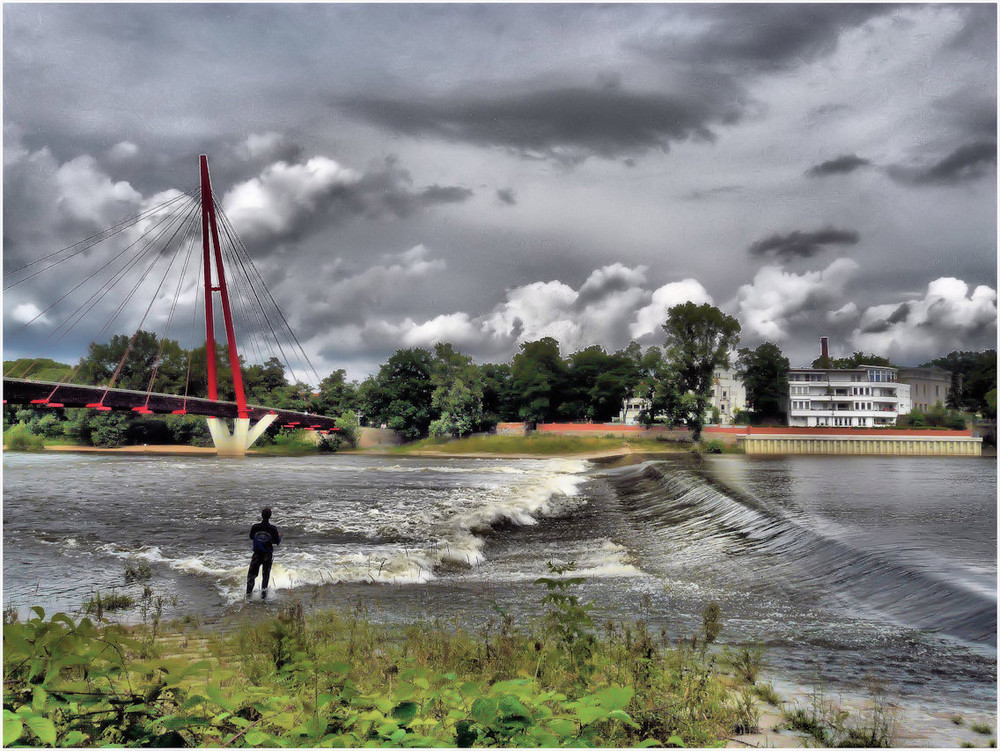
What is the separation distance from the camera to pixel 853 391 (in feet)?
38.8

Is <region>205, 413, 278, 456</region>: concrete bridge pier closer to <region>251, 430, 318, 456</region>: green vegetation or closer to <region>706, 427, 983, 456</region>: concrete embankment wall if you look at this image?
<region>251, 430, 318, 456</region>: green vegetation

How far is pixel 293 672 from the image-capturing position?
387 cm

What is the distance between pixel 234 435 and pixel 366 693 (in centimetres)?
1321

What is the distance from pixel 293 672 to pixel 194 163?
718 cm

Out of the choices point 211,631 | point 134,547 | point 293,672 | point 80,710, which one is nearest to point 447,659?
point 293,672

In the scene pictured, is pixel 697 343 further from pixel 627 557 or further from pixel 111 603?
pixel 111 603

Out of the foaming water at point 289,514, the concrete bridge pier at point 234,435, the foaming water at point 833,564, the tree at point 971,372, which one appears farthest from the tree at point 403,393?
the tree at point 971,372

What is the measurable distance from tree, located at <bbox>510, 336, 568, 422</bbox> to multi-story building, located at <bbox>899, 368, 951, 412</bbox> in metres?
5.30

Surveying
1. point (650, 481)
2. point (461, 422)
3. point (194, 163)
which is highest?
point (194, 163)

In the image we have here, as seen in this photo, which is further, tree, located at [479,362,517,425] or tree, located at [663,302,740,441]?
tree, located at [479,362,517,425]

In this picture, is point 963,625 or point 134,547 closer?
point 963,625

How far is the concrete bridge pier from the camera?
15.3 m

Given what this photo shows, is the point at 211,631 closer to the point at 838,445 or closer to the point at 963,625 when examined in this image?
the point at 963,625

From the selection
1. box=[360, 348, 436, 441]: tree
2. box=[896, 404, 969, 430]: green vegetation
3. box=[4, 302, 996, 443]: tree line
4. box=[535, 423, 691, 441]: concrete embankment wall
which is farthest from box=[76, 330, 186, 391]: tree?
box=[896, 404, 969, 430]: green vegetation
